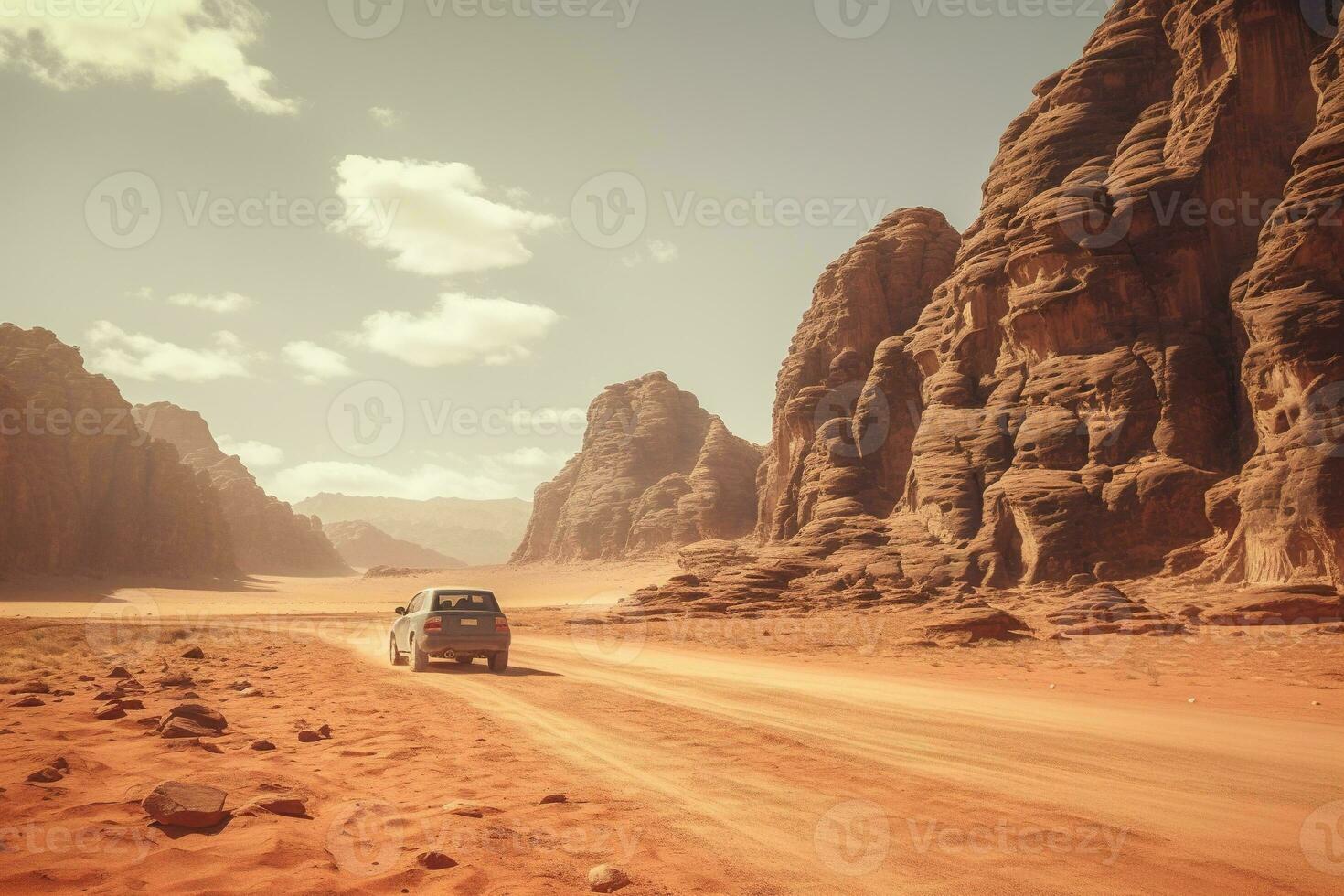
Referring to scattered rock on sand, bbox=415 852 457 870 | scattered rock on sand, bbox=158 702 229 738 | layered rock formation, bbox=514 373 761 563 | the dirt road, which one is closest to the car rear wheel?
the dirt road

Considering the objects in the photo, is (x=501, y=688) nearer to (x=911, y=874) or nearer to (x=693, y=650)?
(x=911, y=874)

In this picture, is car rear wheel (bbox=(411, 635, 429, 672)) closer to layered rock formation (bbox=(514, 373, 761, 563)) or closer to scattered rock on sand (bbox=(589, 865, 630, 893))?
scattered rock on sand (bbox=(589, 865, 630, 893))

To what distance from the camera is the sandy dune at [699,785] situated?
4.16 m

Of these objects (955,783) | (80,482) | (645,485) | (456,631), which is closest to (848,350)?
(456,631)

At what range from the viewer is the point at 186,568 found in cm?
9238

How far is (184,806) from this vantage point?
14.8 ft

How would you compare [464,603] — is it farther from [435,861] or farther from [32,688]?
[435,861]

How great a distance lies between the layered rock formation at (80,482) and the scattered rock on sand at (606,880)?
3348 inches

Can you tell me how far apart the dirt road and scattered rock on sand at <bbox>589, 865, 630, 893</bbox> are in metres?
0.65

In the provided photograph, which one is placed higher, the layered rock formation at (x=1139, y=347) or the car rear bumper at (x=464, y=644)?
the layered rock formation at (x=1139, y=347)

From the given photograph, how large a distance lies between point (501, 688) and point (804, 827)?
8401 millimetres

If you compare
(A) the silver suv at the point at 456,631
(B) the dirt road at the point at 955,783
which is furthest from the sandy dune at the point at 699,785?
(A) the silver suv at the point at 456,631

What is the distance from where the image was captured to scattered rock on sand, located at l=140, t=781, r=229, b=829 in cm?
448

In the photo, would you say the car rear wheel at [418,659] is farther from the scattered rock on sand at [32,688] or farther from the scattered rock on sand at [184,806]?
the scattered rock on sand at [184,806]
